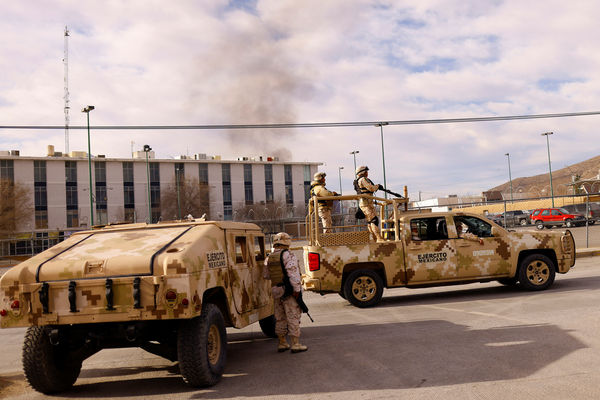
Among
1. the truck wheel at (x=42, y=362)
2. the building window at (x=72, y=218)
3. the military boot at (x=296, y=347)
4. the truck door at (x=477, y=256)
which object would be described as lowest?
the military boot at (x=296, y=347)

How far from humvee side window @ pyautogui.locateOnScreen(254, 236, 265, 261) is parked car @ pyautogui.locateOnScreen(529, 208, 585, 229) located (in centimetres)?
3416

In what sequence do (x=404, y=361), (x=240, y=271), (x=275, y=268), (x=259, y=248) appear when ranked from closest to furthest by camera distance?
(x=404, y=361), (x=240, y=271), (x=275, y=268), (x=259, y=248)

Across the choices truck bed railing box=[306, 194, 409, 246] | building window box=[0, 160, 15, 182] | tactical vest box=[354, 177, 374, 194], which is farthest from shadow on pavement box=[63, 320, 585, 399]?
building window box=[0, 160, 15, 182]

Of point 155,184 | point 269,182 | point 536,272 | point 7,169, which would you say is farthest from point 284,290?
point 269,182

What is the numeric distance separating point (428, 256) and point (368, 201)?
1.69m

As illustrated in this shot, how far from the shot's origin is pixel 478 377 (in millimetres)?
5680

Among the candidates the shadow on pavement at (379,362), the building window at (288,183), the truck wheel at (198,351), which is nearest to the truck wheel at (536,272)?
the shadow on pavement at (379,362)

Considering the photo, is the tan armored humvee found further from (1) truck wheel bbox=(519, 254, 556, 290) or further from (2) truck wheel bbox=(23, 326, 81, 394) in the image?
(1) truck wheel bbox=(519, 254, 556, 290)

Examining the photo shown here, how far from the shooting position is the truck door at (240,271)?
7.05m

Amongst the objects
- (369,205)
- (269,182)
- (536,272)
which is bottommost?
(536,272)

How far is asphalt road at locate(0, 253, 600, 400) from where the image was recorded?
5.48 m

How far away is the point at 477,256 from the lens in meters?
11.4

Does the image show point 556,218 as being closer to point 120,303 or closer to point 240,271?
point 240,271

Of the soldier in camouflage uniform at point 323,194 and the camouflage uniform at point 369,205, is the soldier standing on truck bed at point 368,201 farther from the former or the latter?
the soldier in camouflage uniform at point 323,194
